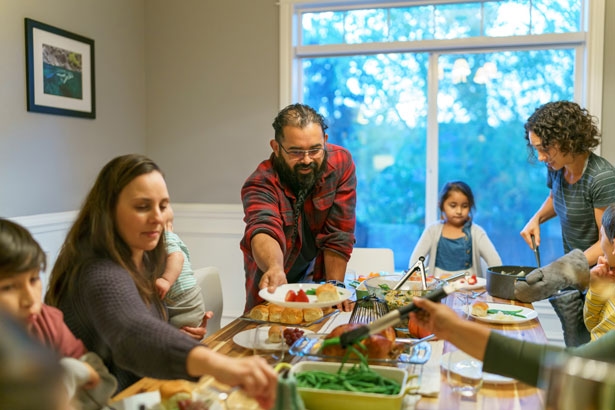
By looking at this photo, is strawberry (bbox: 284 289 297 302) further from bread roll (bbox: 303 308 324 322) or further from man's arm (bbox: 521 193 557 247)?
man's arm (bbox: 521 193 557 247)

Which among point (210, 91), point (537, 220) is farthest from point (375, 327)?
point (210, 91)

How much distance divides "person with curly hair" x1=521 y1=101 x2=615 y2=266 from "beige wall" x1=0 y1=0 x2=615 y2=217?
964mm

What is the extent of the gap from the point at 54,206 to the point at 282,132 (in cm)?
178

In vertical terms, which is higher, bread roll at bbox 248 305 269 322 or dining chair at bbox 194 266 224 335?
bread roll at bbox 248 305 269 322

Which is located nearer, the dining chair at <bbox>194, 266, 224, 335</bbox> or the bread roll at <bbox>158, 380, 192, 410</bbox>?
the bread roll at <bbox>158, 380, 192, 410</bbox>

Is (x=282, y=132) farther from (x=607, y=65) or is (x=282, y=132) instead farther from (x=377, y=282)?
(x=607, y=65)

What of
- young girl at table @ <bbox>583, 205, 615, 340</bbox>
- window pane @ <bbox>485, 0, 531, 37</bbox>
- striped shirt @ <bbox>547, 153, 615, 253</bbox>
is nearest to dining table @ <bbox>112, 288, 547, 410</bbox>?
young girl at table @ <bbox>583, 205, 615, 340</bbox>

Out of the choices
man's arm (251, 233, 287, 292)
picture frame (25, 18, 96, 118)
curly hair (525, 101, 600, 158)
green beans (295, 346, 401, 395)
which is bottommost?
green beans (295, 346, 401, 395)

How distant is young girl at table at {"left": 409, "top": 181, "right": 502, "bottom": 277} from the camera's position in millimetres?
3518

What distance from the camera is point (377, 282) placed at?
6.66 ft

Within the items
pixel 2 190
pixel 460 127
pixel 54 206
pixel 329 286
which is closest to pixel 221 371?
pixel 329 286

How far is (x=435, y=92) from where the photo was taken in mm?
3932

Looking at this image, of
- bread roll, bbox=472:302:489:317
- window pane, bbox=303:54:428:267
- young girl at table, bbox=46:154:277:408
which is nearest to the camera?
young girl at table, bbox=46:154:277:408

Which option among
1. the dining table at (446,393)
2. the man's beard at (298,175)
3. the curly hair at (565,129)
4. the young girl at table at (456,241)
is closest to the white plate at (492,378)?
the dining table at (446,393)
